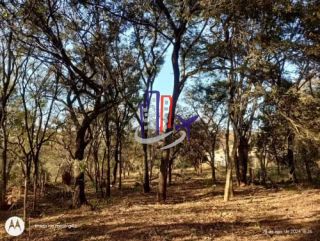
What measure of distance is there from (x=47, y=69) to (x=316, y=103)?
12.1 meters

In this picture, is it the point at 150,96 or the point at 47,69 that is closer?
the point at 47,69

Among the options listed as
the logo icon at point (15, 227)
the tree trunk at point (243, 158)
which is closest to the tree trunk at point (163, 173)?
the logo icon at point (15, 227)

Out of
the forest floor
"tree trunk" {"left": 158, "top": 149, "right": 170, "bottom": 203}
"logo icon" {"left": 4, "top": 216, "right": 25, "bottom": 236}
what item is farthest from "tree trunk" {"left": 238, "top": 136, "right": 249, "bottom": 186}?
"logo icon" {"left": 4, "top": 216, "right": 25, "bottom": 236}

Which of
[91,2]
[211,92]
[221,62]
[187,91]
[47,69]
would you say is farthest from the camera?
[187,91]

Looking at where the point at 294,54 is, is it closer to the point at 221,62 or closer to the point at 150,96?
the point at 221,62

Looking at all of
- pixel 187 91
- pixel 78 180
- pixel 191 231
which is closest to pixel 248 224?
pixel 191 231

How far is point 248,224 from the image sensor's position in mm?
9789

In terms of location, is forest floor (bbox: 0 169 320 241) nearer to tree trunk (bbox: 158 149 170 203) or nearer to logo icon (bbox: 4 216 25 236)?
logo icon (bbox: 4 216 25 236)

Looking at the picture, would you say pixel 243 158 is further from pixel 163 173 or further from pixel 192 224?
pixel 192 224

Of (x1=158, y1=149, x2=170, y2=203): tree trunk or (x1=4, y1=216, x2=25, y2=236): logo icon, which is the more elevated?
(x1=158, y1=149, x2=170, y2=203): tree trunk

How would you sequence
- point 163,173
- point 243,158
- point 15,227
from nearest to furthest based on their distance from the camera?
point 15,227 → point 163,173 → point 243,158

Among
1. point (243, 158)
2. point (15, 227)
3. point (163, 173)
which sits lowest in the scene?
point (15, 227)

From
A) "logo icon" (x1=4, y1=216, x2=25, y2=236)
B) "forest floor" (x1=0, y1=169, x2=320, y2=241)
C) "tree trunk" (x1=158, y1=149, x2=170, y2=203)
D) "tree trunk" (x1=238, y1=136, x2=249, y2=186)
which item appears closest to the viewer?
"forest floor" (x1=0, y1=169, x2=320, y2=241)

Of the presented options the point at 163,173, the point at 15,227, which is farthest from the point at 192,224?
the point at 163,173
